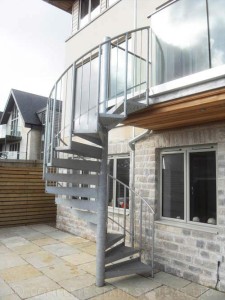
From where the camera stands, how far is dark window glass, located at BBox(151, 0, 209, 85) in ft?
11.5

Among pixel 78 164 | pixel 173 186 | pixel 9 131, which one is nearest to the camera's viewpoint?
pixel 78 164

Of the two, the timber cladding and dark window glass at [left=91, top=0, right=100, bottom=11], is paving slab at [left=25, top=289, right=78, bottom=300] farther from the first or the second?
dark window glass at [left=91, top=0, right=100, bottom=11]

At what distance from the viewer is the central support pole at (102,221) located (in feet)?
12.6

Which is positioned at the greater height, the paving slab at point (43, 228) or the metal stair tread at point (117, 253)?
the metal stair tread at point (117, 253)

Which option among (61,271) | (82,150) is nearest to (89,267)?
(61,271)

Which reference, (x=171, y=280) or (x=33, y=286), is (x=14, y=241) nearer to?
(x=33, y=286)

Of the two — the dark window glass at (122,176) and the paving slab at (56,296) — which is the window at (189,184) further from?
the paving slab at (56,296)

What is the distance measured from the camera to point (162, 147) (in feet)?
15.4

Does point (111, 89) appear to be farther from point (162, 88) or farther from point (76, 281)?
point (76, 281)

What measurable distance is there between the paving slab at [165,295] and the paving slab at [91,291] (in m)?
0.51

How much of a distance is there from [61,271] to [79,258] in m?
0.71

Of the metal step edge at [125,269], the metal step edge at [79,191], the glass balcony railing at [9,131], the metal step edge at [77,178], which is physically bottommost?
the metal step edge at [125,269]

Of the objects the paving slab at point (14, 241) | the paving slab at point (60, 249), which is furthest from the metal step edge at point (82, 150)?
the paving slab at point (14, 241)

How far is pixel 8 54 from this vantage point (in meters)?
10.3
